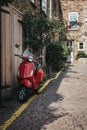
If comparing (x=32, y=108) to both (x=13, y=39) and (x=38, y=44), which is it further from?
(x=38, y=44)

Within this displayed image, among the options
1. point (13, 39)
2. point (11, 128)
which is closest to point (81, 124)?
point (11, 128)

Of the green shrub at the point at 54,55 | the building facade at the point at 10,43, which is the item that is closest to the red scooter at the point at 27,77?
the building facade at the point at 10,43

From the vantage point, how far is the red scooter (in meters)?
10.6

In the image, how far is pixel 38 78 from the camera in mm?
11602

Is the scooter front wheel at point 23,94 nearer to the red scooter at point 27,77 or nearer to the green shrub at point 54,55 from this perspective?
the red scooter at point 27,77

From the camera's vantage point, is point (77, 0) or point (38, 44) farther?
point (77, 0)

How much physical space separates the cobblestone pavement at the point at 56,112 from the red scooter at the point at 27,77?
368 millimetres

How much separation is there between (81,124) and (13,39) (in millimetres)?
4683

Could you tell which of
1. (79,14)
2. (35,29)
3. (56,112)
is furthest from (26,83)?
(79,14)

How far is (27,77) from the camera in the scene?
11000mm

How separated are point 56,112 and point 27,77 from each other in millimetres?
2186

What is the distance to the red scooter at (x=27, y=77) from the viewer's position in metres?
10.6

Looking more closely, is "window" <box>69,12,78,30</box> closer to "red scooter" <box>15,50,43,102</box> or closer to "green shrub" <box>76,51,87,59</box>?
"green shrub" <box>76,51,87,59</box>

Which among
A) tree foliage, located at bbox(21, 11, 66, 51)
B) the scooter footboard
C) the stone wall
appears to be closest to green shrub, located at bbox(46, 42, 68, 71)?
tree foliage, located at bbox(21, 11, 66, 51)
